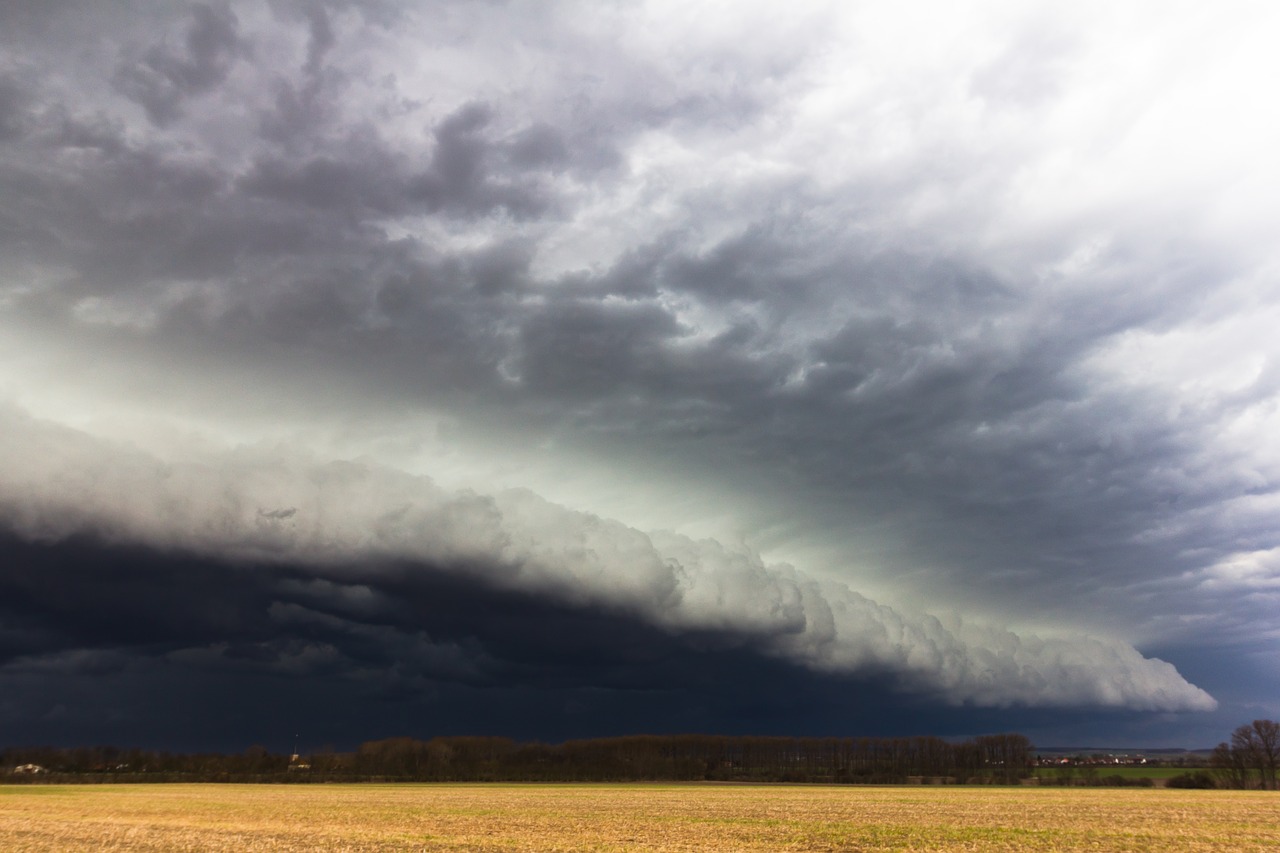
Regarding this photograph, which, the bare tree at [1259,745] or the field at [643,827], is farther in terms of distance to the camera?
the bare tree at [1259,745]

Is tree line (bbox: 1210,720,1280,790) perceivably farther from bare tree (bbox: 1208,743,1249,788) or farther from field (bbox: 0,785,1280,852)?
field (bbox: 0,785,1280,852)

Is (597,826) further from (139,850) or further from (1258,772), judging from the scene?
(1258,772)

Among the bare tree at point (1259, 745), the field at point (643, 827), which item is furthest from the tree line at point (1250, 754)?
the field at point (643, 827)

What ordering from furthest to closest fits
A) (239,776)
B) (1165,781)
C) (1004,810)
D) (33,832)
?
(239,776)
(1165,781)
(1004,810)
(33,832)

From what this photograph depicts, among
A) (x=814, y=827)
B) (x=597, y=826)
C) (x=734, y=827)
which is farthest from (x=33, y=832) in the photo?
(x=814, y=827)

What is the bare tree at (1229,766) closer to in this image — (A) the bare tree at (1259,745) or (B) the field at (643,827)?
(A) the bare tree at (1259,745)

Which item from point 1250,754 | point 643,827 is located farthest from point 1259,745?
point 643,827

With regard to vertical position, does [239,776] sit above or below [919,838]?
below

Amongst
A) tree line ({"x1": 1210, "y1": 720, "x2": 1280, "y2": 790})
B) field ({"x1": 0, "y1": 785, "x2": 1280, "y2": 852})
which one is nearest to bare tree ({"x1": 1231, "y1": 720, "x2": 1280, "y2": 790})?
tree line ({"x1": 1210, "y1": 720, "x2": 1280, "y2": 790})

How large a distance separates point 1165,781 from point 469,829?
183775mm

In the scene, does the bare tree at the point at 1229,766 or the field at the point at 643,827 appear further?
the bare tree at the point at 1229,766

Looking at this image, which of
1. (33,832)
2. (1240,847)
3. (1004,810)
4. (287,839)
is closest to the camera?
(1240,847)

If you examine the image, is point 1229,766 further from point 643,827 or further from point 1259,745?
point 643,827

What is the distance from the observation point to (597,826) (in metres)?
57.5
